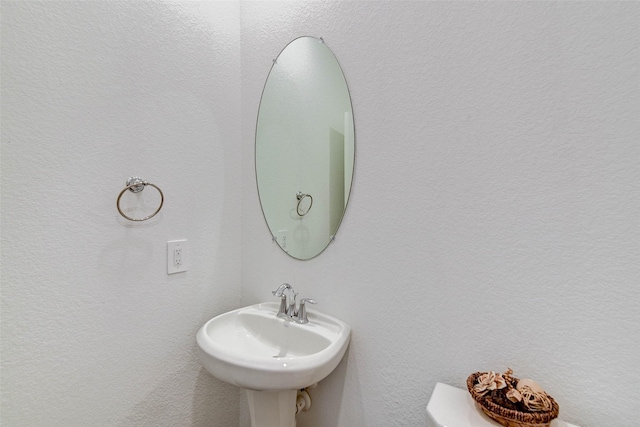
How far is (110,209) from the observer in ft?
3.36

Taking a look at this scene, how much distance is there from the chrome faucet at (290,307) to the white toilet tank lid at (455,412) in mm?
546

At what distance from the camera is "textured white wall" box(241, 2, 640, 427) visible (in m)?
0.70

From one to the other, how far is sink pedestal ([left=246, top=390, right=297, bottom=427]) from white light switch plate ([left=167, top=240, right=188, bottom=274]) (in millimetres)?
568

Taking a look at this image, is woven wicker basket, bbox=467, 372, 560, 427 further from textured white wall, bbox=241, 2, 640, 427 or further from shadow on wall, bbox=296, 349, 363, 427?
shadow on wall, bbox=296, 349, 363, 427

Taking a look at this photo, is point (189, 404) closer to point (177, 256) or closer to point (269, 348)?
point (269, 348)

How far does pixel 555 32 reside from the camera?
0.76 meters

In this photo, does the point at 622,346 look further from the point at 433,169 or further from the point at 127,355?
the point at 127,355

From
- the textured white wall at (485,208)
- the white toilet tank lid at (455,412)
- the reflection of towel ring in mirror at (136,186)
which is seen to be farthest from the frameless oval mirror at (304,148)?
the white toilet tank lid at (455,412)

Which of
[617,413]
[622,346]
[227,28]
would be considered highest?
[227,28]

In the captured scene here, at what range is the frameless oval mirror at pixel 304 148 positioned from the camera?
1164 mm

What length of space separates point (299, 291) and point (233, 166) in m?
0.70

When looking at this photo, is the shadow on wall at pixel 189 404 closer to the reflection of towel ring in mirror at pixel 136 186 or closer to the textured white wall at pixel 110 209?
the textured white wall at pixel 110 209

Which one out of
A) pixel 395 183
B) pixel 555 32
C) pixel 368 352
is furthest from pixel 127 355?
pixel 555 32

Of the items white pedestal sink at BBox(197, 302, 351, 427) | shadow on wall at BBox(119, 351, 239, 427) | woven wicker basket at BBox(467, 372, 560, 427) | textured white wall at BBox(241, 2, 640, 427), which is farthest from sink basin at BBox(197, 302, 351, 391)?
woven wicker basket at BBox(467, 372, 560, 427)
